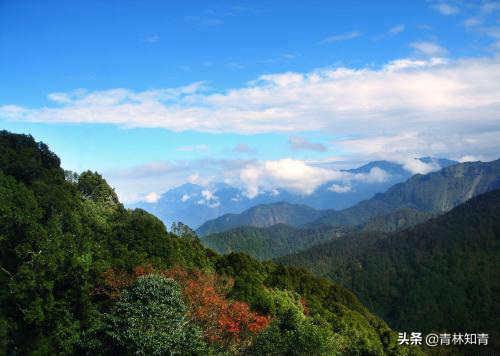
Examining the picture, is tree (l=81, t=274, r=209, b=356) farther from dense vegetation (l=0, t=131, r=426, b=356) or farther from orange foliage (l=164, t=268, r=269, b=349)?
orange foliage (l=164, t=268, r=269, b=349)

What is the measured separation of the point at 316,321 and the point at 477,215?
141m

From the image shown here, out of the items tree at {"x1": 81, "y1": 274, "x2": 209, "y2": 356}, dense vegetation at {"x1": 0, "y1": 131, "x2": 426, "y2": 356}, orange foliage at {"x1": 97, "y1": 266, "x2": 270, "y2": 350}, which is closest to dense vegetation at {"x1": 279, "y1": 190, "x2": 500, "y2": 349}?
dense vegetation at {"x1": 0, "y1": 131, "x2": 426, "y2": 356}

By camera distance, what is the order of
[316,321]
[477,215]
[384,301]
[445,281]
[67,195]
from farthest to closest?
1. [477,215]
2. [384,301]
3. [445,281]
4. [67,195]
5. [316,321]

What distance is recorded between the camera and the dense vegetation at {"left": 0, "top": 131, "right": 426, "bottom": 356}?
25781mm

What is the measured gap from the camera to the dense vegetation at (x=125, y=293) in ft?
84.6

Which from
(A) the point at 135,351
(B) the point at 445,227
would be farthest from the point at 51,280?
(B) the point at 445,227

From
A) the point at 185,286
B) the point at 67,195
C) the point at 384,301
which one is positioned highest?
the point at 67,195

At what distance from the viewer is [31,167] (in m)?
54.4

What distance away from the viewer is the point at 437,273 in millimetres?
130000

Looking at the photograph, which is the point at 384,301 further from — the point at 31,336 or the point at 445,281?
the point at 31,336

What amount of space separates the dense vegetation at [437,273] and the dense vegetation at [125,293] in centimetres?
5771

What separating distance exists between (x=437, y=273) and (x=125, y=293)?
12070 centimetres

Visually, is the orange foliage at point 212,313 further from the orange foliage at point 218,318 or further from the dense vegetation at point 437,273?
the dense vegetation at point 437,273

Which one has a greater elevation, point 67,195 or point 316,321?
point 67,195
